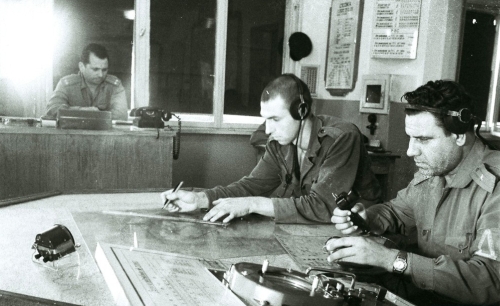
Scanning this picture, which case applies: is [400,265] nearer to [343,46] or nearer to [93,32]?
[343,46]

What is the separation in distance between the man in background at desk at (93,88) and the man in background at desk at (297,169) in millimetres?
1999

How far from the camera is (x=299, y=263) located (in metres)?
1.28

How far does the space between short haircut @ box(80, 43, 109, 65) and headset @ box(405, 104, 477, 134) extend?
314 cm

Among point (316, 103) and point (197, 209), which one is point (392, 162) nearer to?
point (316, 103)

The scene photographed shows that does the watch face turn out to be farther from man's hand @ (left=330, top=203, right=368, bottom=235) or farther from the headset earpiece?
the headset earpiece

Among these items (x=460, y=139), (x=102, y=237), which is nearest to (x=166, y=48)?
(x=102, y=237)

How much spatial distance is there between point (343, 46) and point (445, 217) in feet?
9.76

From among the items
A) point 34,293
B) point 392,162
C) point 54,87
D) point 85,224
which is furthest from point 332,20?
point 34,293

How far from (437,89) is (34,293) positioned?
126 centimetres

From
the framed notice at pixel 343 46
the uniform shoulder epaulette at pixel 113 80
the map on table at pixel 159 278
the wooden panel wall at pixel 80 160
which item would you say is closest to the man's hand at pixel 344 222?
the map on table at pixel 159 278

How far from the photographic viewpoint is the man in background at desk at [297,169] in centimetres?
180

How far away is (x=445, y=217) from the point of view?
1561 mm

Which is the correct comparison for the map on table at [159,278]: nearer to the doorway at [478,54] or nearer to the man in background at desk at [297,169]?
the man in background at desk at [297,169]

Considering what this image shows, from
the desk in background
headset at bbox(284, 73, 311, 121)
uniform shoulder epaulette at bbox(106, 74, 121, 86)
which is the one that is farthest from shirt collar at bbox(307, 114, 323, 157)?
uniform shoulder epaulette at bbox(106, 74, 121, 86)
